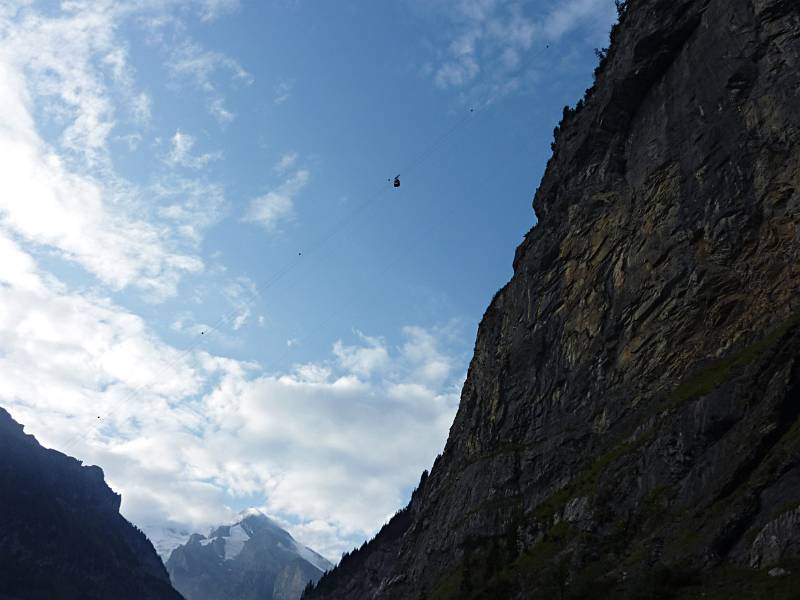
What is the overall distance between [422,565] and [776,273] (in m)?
56.8

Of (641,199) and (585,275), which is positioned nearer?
(641,199)

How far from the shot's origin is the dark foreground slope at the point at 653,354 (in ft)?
120

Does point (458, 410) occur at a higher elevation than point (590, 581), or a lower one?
higher

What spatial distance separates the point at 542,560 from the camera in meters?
52.2

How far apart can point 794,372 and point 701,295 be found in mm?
22110

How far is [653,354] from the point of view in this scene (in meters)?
62.4

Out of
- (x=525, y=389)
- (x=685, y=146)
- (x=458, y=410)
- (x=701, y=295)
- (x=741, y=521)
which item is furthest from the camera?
(x=458, y=410)

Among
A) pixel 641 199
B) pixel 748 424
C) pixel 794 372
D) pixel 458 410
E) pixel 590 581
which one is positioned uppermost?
pixel 641 199

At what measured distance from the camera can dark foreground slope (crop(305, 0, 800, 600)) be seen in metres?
36.6

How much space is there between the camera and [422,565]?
290 ft

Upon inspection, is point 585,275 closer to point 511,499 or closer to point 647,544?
point 511,499

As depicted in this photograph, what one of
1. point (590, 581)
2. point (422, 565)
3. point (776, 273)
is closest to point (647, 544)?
point (590, 581)

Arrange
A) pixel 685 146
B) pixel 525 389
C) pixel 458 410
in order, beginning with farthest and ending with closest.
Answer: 1. pixel 458 410
2. pixel 525 389
3. pixel 685 146

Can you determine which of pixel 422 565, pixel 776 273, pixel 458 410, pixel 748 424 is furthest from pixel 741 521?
pixel 458 410
